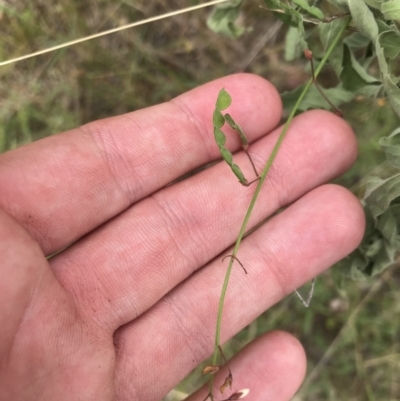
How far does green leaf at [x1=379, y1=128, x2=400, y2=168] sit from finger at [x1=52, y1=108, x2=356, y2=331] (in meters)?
0.22

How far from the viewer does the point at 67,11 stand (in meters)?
2.76

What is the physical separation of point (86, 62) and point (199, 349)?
1.62 meters

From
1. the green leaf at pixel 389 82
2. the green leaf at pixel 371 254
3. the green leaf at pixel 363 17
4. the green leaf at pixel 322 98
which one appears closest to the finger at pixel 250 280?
the green leaf at pixel 371 254

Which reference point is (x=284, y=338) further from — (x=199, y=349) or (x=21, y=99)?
(x=21, y=99)

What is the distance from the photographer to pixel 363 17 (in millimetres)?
1668

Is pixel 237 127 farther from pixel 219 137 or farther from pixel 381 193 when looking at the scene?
pixel 381 193

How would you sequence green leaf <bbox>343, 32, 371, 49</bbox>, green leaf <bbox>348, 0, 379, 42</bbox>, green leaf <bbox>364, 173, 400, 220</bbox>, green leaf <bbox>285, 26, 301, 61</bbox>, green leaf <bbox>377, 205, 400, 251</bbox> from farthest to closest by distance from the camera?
green leaf <bbox>285, 26, 301, 61</bbox> → green leaf <bbox>343, 32, 371, 49</bbox> → green leaf <bbox>377, 205, 400, 251</bbox> → green leaf <bbox>364, 173, 400, 220</bbox> → green leaf <bbox>348, 0, 379, 42</bbox>

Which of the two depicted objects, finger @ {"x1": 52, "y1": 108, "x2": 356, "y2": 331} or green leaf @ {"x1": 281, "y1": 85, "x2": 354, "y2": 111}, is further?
green leaf @ {"x1": 281, "y1": 85, "x2": 354, "y2": 111}

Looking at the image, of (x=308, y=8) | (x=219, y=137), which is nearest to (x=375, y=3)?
(x=308, y=8)

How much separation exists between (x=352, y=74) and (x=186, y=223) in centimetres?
85

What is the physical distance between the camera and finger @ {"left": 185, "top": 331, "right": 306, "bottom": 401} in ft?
6.33

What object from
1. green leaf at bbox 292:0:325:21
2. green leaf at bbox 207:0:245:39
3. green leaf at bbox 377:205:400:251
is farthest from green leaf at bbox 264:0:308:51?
green leaf at bbox 377:205:400:251

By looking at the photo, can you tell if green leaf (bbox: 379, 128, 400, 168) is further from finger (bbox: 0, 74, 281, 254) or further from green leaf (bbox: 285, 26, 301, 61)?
green leaf (bbox: 285, 26, 301, 61)

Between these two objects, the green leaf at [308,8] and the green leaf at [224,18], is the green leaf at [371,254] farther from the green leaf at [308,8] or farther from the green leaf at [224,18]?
the green leaf at [224,18]
